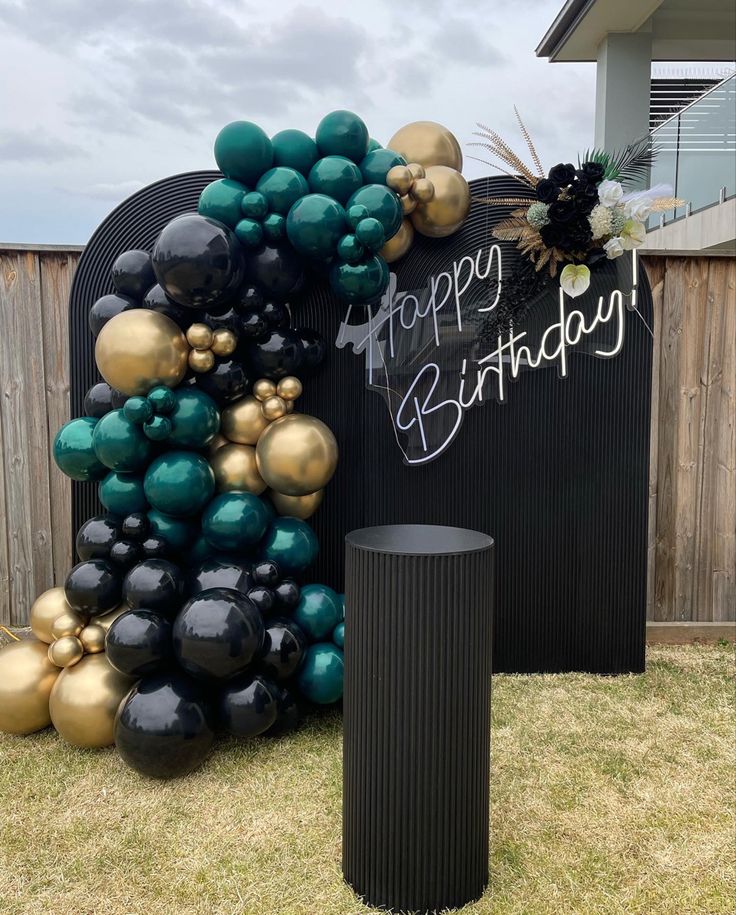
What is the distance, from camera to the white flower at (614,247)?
3475 millimetres

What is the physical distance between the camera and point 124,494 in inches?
123

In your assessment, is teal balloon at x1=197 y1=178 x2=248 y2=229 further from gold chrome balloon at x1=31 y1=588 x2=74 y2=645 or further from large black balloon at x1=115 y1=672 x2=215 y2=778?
large black balloon at x1=115 y1=672 x2=215 y2=778

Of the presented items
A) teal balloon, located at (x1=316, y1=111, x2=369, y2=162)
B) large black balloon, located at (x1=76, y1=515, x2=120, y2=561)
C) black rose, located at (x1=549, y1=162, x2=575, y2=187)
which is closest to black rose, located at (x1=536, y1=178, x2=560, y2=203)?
black rose, located at (x1=549, y1=162, x2=575, y2=187)

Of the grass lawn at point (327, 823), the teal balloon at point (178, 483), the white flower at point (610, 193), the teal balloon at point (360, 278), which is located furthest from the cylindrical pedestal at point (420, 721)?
the white flower at point (610, 193)

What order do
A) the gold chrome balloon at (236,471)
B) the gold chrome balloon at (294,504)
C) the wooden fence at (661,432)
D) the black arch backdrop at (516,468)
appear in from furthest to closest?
the wooden fence at (661,432)
the black arch backdrop at (516,468)
the gold chrome balloon at (294,504)
the gold chrome balloon at (236,471)

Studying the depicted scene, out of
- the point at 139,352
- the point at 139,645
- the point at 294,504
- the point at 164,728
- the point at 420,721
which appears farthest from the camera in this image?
the point at 294,504

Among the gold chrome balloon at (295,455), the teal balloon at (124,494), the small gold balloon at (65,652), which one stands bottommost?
the small gold balloon at (65,652)

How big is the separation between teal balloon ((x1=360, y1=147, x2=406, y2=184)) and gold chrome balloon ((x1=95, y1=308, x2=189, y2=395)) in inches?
42.7

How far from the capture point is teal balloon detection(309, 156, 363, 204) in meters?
3.12

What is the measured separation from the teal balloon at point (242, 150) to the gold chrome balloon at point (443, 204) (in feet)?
2.55

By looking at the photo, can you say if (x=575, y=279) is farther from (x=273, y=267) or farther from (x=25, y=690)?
(x=25, y=690)

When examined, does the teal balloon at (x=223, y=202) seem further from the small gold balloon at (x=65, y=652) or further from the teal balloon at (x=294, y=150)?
the small gold balloon at (x=65, y=652)

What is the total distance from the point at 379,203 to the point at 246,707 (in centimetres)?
211

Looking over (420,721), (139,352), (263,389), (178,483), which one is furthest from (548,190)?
(420,721)
